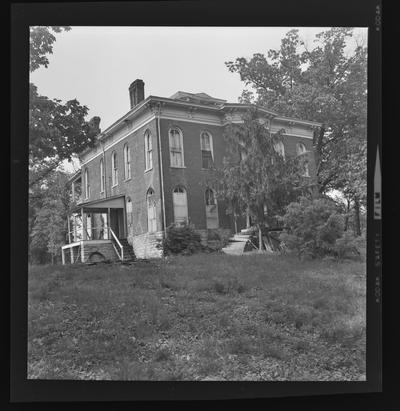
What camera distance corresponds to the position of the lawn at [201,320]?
3930 mm

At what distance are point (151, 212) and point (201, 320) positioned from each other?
3.47 feet

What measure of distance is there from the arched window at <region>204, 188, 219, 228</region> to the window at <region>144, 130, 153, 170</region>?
584mm

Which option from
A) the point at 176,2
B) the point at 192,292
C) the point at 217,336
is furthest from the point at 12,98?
the point at 217,336

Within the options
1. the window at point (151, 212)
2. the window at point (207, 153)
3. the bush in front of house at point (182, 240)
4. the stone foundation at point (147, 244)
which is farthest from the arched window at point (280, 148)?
the stone foundation at point (147, 244)

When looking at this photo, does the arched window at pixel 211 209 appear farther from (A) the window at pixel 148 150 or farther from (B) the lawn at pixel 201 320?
(A) the window at pixel 148 150

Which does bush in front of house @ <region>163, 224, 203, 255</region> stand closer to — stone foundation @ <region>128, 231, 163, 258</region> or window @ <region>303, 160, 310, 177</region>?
stone foundation @ <region>128, 231, 163, 258</region>

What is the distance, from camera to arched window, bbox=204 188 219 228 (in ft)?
14.0

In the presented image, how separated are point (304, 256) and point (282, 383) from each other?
3.62 ft

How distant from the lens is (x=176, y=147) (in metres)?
4.33

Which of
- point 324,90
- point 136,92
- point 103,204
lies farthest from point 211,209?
point 324,90

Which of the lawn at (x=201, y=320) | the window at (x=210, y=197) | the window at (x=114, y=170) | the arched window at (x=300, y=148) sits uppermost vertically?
the arched window at (x=300, y=148)

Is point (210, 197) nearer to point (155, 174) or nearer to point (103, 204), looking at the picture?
point (155, 174)

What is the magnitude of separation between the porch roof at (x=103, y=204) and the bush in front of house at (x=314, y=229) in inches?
59.5

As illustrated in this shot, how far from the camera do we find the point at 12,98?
4141 millimetres
